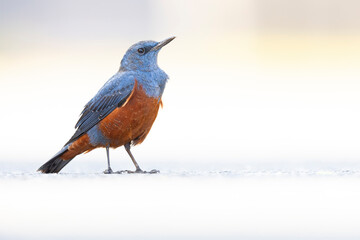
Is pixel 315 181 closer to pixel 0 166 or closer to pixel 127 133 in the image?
pixel 127 133

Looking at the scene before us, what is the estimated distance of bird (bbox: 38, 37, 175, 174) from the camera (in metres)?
5.02

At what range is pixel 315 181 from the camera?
3.39 m

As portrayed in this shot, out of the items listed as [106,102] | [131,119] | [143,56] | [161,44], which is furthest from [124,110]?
[161,44]

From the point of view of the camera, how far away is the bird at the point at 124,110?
5020 millimetres

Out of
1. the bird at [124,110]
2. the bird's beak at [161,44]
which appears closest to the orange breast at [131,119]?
the bird at [124,110]

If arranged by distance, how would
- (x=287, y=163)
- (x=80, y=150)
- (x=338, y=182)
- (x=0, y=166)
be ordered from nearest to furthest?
(x=338, y=182) < (x=0, y=166) < (x=287, y=163) < (x=80, y=150)

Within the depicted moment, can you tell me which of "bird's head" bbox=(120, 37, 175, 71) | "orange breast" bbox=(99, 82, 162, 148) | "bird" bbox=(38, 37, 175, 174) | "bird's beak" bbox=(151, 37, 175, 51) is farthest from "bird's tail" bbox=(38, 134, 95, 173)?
"bird's beak" bbox=(151, 37, 175, 51)

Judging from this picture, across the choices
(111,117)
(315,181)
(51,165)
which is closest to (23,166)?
(51,165)

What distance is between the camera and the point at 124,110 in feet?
16.5

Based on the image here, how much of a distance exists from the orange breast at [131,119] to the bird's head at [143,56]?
0.97 ft

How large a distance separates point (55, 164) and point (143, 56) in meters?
1.26

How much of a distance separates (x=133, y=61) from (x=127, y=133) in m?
0.75

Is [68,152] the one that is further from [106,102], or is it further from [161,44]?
[161,44]

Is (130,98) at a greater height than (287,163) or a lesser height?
greater
